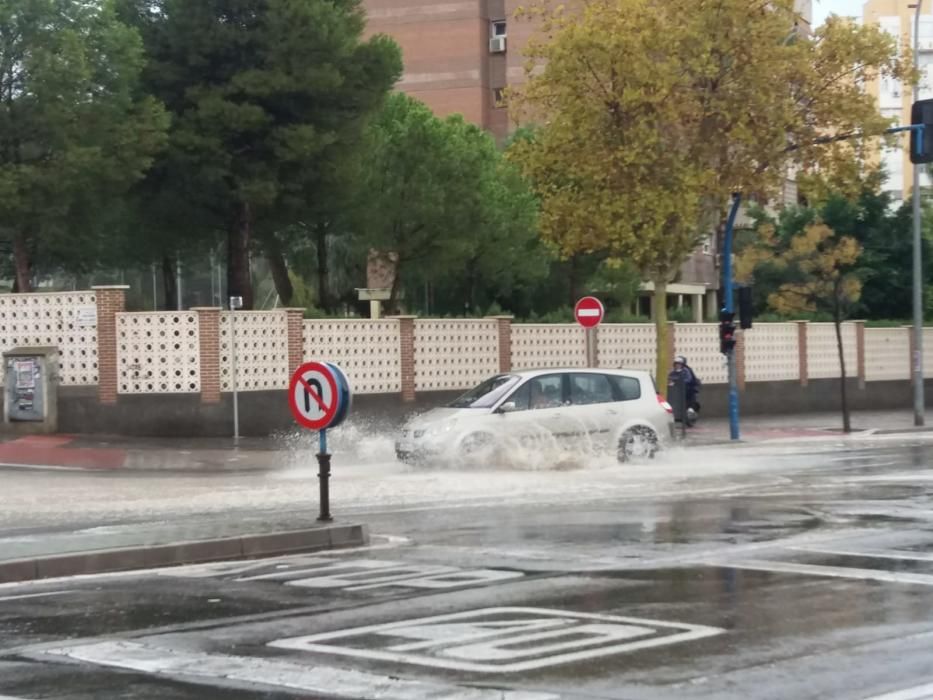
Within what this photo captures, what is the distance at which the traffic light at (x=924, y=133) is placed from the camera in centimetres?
2605

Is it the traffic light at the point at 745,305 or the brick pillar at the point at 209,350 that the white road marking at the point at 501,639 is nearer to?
the brick pillar at the point at 209,350

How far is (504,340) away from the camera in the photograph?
3067 centimetres

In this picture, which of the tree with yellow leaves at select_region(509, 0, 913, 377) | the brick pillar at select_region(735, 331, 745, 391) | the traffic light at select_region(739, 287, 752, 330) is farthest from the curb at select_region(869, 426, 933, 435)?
the tree with yellow leaves at select_region(509, 0, 913, 377)

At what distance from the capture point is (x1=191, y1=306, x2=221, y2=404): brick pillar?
25.9 m

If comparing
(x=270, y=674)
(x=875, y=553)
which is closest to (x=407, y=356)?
(x=875, y=553)

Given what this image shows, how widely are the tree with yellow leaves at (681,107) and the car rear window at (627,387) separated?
5.15 meters

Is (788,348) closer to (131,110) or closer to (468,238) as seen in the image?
(468,238)

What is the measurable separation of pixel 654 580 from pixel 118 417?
57.8 feet

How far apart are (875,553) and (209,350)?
1668 cm

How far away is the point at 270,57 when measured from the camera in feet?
96.5

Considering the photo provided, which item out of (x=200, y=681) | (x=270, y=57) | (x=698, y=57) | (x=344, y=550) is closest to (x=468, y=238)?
(x=270, y=57)

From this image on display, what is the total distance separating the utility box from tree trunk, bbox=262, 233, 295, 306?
11.6 m

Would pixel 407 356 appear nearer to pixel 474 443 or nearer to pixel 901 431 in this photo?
pixel 474 443

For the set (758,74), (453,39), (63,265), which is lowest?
(63,265)
